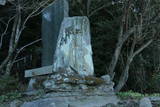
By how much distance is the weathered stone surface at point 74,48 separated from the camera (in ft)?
20.6

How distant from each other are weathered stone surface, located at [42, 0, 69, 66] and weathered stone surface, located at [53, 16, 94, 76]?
2.58 feet

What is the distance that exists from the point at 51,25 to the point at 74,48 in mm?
1266

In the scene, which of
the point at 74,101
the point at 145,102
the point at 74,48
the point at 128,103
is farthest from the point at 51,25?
the point at 145,102

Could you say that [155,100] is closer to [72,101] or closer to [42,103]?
[72,101]

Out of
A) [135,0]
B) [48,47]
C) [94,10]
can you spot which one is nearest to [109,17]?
[94,10]

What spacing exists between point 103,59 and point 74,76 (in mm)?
3321

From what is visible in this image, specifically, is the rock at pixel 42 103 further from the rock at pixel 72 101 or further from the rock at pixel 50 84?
the rock at pixel 50 84

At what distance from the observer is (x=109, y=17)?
31.7ft

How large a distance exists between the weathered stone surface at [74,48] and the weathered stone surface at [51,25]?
79 cm

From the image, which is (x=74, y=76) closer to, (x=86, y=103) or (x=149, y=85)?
(x=86, y=103)

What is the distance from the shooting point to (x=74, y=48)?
6375 millimetres

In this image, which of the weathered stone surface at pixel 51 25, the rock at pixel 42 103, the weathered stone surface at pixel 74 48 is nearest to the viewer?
the rock at pixel 42 103

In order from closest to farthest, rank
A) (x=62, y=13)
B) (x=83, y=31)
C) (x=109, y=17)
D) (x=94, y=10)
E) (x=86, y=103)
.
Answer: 1. (x=86, y=103)
2. (x=83, y=31)
3. (x=62, y=13)
4. (x=94, y=10)
5. (x=109, y=17)

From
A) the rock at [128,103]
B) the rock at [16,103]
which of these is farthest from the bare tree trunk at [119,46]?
the rock at [16,103]
